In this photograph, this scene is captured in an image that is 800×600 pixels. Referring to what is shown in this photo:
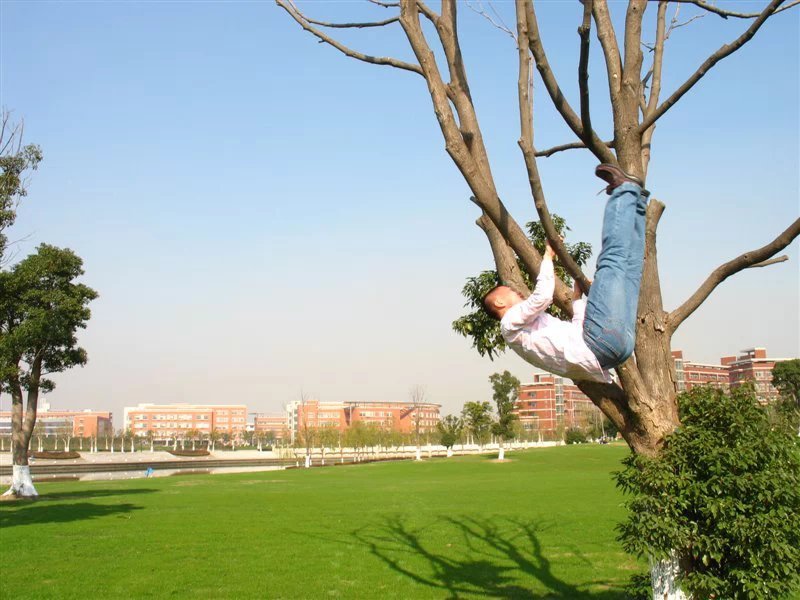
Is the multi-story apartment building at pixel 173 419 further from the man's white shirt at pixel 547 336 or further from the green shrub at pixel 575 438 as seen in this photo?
the man's white shirt at pixel 547 336

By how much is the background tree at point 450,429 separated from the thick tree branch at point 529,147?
7282cm

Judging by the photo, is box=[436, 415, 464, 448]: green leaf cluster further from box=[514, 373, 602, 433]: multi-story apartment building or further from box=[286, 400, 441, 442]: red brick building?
box=[286, 400, 441, 442]: red brick building

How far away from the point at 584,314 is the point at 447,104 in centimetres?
207

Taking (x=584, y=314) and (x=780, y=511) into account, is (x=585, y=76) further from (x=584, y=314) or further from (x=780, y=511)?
(x=780, y=511)

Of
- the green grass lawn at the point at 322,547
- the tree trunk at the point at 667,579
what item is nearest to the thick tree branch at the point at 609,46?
the tree trunk at the point at 667,579

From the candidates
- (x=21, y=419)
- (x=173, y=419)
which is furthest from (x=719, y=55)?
(x=173, y=419)

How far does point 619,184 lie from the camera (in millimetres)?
3811

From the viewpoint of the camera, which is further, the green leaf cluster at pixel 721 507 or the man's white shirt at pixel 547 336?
the green leaf cluster at pixel 721 507

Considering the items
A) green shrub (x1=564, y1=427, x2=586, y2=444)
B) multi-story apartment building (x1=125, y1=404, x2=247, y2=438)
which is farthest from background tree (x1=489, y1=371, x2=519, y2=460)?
multi-story apartment building (x1=125, y1=404, x2=247, y2=438)

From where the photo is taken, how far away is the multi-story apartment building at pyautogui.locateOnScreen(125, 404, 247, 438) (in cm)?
16125

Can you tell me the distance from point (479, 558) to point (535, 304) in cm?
1047

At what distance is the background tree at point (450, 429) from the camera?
7644cm

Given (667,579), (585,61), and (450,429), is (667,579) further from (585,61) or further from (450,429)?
(450,429)

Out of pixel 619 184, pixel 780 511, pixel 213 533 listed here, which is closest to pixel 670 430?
pixel 780 511
